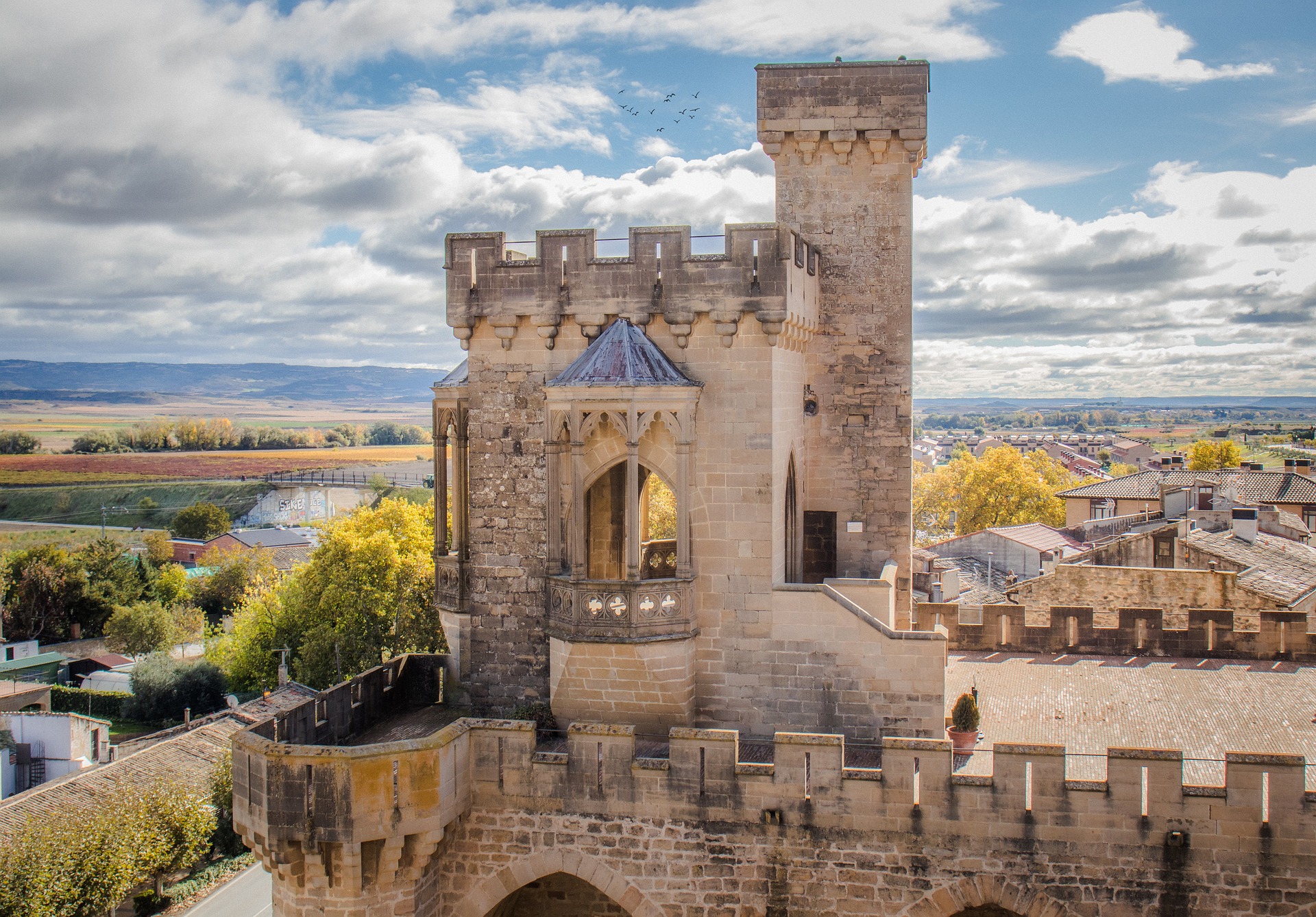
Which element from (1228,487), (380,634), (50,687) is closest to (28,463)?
(50,687)

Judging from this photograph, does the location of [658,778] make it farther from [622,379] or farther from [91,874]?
[91,874]

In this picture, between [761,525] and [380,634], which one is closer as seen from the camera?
[761,525]

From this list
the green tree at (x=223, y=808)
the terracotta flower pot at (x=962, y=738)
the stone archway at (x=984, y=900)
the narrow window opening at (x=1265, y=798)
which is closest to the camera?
the narrow window opening at (x=1265, y=798)

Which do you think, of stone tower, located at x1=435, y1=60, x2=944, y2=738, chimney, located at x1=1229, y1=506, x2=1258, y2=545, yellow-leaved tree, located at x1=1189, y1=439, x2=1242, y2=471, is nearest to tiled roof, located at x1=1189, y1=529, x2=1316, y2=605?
chimney, located at x1=1229, y1=506, x2=1258, y2=545

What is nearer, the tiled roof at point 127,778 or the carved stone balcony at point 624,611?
the carved stone balcony at point 624,611

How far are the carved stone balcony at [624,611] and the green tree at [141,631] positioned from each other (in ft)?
226

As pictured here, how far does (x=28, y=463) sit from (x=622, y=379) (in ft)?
562

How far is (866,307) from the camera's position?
2061 centimetres

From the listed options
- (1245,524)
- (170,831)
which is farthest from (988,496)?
(170,831)

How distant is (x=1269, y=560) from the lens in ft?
111

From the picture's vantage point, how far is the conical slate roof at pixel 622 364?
16.2m

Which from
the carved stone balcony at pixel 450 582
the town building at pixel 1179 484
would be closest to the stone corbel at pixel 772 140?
the carved stone balcony at pixel 450 582

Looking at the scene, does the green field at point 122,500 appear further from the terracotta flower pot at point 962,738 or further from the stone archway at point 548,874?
the terracotta flower pot at point 962,738

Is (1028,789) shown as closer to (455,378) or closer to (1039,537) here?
(455,378)
